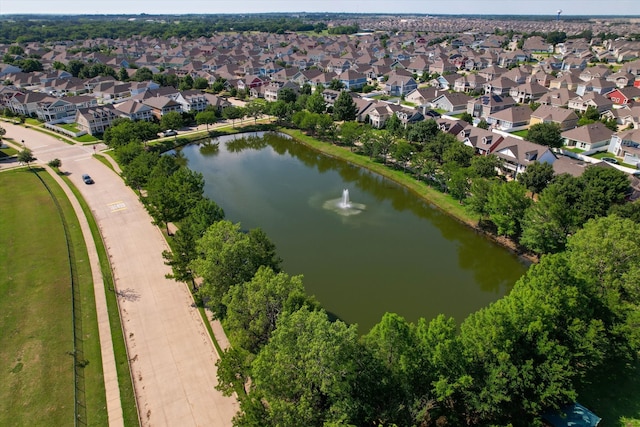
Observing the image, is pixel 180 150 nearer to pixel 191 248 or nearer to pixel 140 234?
pixel 140 234

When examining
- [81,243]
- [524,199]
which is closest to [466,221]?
[524,199]

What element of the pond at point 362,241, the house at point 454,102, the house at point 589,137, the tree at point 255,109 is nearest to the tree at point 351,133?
the pond at point 362,241

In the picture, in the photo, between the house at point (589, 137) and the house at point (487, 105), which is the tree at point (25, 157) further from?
the house at point (589, 137)

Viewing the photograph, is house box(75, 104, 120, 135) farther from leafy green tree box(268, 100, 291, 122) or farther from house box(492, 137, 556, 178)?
house box(492, 137, 556, 178)

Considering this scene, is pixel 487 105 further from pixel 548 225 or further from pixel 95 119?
pixel 95 119

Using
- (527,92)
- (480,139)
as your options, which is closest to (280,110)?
(480,139)

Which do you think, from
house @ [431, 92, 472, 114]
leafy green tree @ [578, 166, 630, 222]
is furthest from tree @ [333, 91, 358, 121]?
leafy green tree @ [578, 166, 630, 222]
